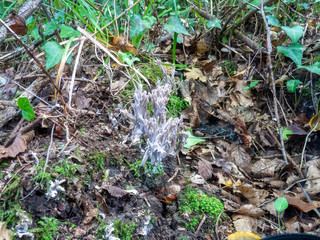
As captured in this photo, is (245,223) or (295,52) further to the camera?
(295,52)

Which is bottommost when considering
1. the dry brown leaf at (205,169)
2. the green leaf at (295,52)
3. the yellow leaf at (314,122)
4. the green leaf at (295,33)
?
the yellow leaf at (314,122)

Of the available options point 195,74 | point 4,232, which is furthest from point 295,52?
point 4,232

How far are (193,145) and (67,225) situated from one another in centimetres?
123

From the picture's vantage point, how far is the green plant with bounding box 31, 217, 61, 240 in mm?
1309

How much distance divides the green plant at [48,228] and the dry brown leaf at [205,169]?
44.2 inches

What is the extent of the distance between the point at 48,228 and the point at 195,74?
2.08 meters

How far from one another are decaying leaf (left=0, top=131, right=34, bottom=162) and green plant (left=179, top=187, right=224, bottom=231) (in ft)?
3.53


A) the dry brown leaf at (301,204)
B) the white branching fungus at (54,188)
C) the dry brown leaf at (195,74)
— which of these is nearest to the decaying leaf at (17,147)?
the white branching fungus at (54,188)

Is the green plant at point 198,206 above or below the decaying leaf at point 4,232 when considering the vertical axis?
below

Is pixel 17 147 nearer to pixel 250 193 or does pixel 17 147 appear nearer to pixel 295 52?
pixel 250 193

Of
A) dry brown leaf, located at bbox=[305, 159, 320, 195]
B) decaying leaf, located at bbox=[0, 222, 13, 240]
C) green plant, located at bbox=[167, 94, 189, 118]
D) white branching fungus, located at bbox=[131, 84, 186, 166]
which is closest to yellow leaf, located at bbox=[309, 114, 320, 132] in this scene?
dry brown leaf, located at bbox=[305, 159, 320, 195]

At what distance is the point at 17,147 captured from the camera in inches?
65.8

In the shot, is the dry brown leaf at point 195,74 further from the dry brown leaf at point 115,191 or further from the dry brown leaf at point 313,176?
the dry brown leaf at point 115,191

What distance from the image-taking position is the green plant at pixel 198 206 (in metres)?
1.77
